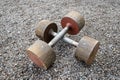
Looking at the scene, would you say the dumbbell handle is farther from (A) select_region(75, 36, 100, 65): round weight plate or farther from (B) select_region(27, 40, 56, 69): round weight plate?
(A) select_region(75, 36, 100, 65): round weight plate

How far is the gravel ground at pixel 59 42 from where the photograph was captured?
4.75ft

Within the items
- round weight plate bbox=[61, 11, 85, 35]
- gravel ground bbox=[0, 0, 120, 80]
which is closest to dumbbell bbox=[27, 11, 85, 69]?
round weight plate bbox=[61, 11, 85, 35]

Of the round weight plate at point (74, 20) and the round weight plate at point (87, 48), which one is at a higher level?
the round weight plate at point (74, 20)

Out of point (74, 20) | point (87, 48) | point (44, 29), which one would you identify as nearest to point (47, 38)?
point (44, 29)

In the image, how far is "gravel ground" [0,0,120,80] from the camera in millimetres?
1447

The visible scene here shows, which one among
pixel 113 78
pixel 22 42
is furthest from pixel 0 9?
pixel 113 78

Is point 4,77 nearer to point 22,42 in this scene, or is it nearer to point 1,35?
point 22,42

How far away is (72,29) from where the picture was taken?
1646 millimetres

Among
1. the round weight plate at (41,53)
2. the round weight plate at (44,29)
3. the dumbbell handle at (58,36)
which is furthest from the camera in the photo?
the round weight plate at (44,29)

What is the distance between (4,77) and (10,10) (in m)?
1.01

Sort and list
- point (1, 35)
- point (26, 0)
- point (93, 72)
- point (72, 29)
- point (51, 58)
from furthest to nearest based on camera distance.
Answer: point (26, 0)
point (1, 35)
point (72, 29)
point (93, 72)
point (51, 58)

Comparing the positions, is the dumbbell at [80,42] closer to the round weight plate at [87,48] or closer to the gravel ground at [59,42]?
the round weight plate at [87,48]

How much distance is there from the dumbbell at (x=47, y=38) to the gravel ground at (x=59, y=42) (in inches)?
5.6

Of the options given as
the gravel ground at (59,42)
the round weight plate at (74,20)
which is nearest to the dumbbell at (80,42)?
the round weight plate at (74,20)
